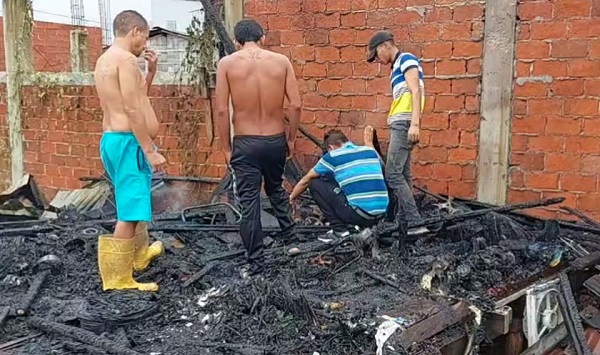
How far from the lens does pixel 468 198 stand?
21.2 feet

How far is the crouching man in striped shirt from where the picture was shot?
5586 mm

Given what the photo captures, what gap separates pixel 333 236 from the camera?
18.3 feet

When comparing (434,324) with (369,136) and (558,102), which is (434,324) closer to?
(369,136)

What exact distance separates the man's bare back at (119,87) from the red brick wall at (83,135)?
363 cm

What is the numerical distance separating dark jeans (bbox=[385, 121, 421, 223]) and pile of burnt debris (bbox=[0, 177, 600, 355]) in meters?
0.24

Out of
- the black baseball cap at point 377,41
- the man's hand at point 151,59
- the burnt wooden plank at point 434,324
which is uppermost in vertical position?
the black baseball cap at point 377,41

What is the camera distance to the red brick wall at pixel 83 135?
314 inches

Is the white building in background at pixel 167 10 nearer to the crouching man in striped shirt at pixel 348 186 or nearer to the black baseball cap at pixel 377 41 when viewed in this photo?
the black baseball cap at pixel 377 41

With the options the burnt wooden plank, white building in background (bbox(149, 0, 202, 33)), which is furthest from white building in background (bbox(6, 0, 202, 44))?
the burnt wooden plank

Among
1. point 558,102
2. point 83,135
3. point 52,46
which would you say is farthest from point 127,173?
point 52,46

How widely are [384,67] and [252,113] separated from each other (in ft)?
7.96

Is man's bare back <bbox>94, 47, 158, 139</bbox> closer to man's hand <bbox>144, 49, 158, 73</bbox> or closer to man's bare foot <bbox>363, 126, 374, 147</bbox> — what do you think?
man's hand <bbox>144, 49, 158, 73</bbox>

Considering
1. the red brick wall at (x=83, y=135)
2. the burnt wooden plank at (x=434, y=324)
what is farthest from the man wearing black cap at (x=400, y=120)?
the red brick wall at (x=83, y=135)

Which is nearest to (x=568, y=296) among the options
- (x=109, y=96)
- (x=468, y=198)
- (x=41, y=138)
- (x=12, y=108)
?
(x=468, y=198)
